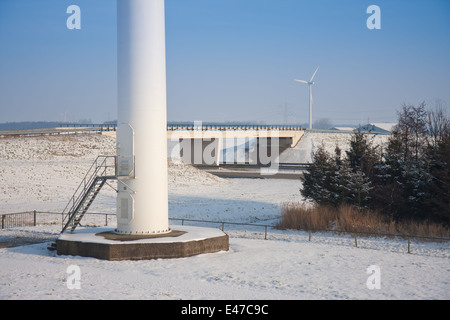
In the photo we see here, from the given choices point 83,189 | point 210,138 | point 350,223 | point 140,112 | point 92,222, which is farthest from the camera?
point 210,138

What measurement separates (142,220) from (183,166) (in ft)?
158

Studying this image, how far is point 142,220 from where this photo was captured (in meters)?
22.1

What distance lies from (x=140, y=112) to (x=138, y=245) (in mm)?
5692

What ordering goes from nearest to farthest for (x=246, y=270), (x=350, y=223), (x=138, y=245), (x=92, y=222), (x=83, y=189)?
(x=246, y=270) < (x=138, y=245) < (x=83, y=189) < (x=350, y=223) < (x=92, y=222)

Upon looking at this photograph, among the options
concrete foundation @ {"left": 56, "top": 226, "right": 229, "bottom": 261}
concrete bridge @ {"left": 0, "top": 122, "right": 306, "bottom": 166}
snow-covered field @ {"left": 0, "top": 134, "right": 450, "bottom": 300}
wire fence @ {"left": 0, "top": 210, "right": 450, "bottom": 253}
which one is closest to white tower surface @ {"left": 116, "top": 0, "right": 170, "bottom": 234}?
concrete foundation @ {"left": 56, "top": 226, "right": 229, "bottom": 261}

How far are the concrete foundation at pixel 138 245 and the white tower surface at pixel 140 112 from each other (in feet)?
3.50

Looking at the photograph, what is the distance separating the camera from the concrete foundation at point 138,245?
67.7ft

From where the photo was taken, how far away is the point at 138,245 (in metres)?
20.7

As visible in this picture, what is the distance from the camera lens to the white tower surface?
21.7 m

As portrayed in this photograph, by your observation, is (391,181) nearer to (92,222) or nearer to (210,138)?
(92,222)

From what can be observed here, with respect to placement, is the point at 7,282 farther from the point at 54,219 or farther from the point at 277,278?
the point at 54,219

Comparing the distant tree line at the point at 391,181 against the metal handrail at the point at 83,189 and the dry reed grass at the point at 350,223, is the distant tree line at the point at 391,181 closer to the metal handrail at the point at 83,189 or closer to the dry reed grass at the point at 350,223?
the dry reed grass at the point at 350,223

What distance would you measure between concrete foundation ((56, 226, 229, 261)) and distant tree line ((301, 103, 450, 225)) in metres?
16.2

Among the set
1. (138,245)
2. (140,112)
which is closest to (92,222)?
(138,245)
